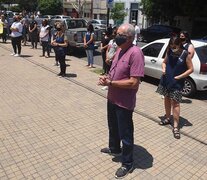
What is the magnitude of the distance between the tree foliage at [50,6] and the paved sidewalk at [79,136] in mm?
46530

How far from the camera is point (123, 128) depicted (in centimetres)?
395

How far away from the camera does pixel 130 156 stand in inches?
161

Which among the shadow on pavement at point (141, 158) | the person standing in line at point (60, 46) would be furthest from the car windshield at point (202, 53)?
the person standing in line at point (60, 46)

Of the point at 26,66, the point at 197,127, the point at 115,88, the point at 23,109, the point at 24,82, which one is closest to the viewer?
the point at 115,88

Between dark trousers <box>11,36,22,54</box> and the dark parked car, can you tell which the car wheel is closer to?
dark trousers <box>11,36,22,54</box>

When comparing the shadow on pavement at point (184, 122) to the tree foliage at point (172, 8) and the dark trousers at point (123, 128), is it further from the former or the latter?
the tree foliage at point (172, 8)

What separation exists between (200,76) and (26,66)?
21.2ft

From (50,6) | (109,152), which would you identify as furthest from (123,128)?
(50,6)

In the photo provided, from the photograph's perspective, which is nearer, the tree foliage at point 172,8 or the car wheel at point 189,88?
the car wheel at point 189,88

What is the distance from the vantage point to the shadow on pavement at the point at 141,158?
171 inches

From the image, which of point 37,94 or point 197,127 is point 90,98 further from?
point 197,127

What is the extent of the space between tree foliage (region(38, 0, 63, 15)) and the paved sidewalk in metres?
46.5

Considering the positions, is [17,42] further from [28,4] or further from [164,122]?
[28,4]

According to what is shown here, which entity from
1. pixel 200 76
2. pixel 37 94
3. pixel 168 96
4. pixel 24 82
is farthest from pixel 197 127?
pixel 24 82
